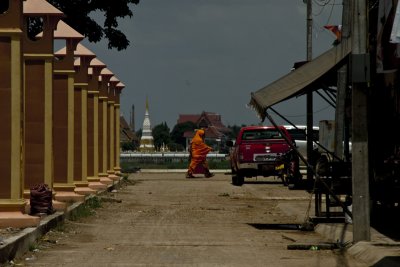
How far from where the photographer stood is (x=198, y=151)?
139 ft

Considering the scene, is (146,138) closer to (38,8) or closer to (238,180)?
(238,180)

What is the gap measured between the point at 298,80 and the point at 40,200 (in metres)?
4.42

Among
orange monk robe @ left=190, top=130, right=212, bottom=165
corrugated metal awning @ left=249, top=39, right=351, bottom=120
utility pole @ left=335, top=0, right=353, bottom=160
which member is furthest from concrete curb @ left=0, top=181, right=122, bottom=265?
orange monk robe @ left=190, top=130, right=212, bottom=165

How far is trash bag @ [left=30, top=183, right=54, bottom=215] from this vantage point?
17312mm

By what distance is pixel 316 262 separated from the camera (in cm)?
1312

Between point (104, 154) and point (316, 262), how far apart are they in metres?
19.8

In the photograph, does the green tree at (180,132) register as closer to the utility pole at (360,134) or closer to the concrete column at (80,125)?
the concrete column at (80,125)

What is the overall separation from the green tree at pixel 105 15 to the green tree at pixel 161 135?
11461 centimetres

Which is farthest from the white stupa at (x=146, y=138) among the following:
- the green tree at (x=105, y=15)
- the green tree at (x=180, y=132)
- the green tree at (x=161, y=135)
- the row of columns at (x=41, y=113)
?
the row of columns at (x=41, y=113)

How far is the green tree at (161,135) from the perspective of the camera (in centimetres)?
16912

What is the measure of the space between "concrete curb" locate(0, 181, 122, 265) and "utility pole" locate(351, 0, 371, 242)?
4.18m

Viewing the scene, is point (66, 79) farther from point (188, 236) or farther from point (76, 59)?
point (188, 236)

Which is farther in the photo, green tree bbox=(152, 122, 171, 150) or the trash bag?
green tree bbox=(152, 122, 171, 150)

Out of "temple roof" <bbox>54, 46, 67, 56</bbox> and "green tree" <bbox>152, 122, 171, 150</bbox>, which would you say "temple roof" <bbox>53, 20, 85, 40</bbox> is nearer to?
"temple roof" <bbox>54, 46, 67, 56</bbox>
